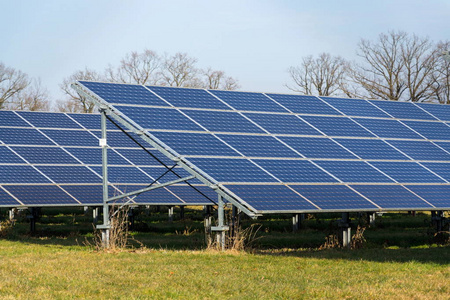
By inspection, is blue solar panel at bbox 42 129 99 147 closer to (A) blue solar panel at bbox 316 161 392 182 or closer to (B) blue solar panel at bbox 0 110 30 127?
(B) blue solar panel at bbox 0 110 30 127

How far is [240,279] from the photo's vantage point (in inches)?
623

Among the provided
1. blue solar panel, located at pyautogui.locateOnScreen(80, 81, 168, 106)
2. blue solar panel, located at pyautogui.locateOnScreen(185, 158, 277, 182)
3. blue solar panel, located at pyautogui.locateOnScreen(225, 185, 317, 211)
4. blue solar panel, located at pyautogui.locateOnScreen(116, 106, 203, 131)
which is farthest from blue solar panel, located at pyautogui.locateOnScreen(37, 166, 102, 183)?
blue solar panel, located at pyautogui.locateOnScreen(225, 185, 317, 211)

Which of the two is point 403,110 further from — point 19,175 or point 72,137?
point 19,175

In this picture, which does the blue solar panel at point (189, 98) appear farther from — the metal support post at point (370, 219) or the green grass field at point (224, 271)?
the metal support post at point (370, 219)

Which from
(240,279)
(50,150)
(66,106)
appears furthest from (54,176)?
(66,106)

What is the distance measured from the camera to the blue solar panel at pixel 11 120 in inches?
1345

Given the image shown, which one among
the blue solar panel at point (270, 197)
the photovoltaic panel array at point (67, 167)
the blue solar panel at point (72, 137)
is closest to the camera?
the blue solar panel at point (270, 197)

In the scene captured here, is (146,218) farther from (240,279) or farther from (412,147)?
(240,279)

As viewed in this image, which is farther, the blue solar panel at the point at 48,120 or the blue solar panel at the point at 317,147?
the blue solar panel at the point at 48,120

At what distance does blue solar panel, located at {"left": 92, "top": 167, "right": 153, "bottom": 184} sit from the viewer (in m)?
31.7

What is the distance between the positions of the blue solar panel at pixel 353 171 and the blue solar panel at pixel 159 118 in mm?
4258

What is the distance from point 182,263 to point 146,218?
22.1m

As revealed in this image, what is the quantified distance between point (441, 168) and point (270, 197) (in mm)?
8228

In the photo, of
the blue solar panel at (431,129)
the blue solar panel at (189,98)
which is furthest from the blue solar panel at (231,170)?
the blue solar panel at (431,129)
